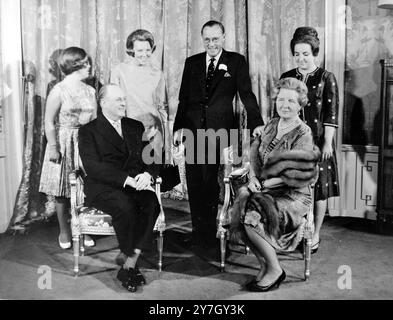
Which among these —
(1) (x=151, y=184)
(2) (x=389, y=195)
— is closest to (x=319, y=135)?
(2) (x=389, y=195)

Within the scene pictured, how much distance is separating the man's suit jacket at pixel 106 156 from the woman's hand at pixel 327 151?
955 mm

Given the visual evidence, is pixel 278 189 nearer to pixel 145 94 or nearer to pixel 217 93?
pixel 217 93

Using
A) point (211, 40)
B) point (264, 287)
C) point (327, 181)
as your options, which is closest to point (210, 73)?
point (211, 40)

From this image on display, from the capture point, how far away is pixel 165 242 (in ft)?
9.53

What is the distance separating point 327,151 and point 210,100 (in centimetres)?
69

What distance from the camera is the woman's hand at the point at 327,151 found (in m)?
2.76

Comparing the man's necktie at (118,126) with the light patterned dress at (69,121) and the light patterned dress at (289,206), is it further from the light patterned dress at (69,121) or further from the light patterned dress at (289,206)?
the light patterned dress at (289,206)

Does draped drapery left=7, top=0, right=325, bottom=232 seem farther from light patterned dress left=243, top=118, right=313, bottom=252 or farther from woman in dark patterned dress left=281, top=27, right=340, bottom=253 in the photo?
light patterned dress left=243, top=118, right=313, bottom=252

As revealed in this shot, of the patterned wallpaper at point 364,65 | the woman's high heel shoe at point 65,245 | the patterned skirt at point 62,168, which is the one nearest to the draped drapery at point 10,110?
the patterned skirt at point 62,168

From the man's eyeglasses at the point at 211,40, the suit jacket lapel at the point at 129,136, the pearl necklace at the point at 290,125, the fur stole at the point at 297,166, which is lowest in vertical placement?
→ the fur stole at the point at 297,166

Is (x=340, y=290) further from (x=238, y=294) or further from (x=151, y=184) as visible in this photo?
(x=151, y=184)

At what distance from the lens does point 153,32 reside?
2932 mm
